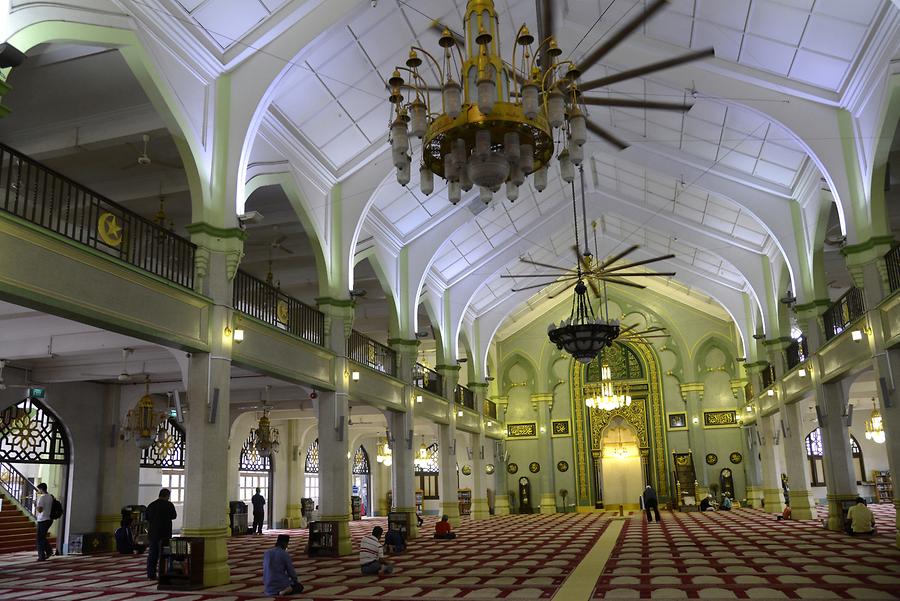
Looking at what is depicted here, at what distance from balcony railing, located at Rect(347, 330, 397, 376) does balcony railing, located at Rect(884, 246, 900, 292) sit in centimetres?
804

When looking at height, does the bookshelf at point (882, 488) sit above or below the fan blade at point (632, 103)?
below

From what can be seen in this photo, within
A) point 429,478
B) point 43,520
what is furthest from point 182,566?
point 429,478

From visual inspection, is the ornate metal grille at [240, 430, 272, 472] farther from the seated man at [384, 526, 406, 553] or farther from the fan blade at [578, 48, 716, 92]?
the fan blade at [578, 48, 716, 92]

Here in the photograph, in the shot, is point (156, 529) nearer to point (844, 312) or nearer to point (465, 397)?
point (844, 312)

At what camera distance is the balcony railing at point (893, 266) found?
31.2ft

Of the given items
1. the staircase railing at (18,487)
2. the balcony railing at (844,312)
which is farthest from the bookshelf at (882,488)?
the staircase railing at (18,487)

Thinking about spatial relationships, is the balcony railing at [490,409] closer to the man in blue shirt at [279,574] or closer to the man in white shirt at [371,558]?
the man in white shirt at [371,558]

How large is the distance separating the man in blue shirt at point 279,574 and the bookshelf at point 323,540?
13.0 ft

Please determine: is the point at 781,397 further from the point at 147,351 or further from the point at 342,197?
the point at 147,351

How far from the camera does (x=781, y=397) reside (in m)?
16.4

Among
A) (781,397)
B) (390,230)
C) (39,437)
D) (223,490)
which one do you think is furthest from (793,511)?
(39,437)

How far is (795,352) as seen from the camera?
52.5 feet

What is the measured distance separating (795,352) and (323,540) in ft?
35.5

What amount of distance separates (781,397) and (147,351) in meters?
13.1
